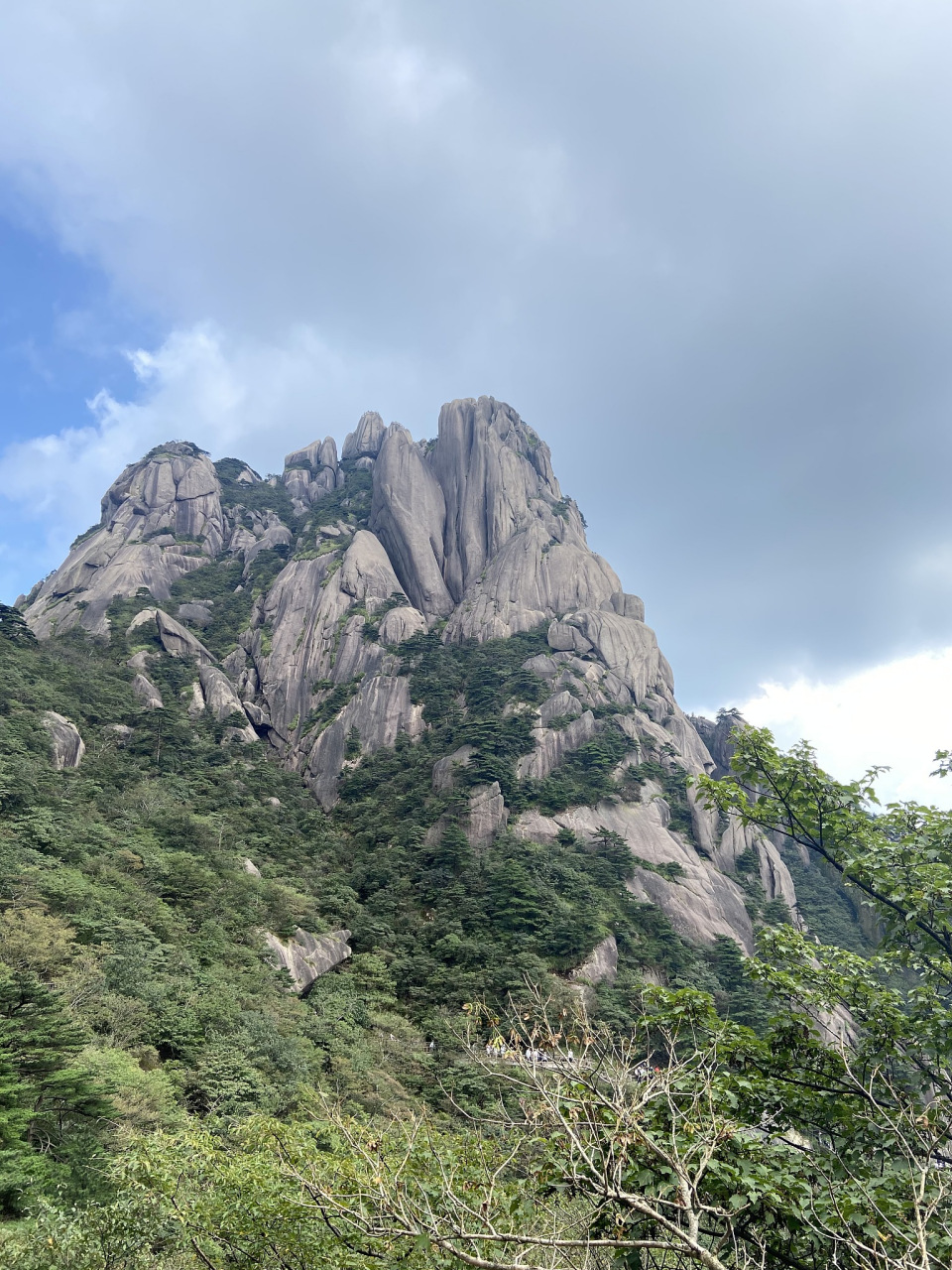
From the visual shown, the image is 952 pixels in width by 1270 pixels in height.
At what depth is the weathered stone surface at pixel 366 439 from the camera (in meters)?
79.9

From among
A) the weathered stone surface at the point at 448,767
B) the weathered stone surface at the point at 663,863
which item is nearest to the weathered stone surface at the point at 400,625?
the weathered stone surface at the point at 448,767

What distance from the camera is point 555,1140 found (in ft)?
11.7

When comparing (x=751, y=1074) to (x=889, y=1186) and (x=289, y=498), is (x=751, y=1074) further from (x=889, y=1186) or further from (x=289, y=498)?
(x=289, y=498)

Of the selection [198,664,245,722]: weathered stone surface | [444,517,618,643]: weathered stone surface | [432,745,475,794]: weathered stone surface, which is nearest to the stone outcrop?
[198,664,245,722]: weathered stone surface

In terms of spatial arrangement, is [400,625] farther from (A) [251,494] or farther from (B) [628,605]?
(A) [251,494]

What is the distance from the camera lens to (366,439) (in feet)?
265

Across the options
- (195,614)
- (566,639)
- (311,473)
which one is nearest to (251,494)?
(311,473)

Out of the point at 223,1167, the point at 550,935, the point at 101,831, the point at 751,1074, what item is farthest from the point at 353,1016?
the point at 751,1074

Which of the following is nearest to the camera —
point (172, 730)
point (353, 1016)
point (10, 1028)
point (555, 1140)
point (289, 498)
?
point (555, 1140)

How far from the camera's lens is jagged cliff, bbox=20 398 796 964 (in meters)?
38.6

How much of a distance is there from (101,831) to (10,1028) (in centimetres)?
1482

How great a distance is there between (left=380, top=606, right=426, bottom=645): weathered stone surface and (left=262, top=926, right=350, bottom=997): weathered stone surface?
2728 centimetres

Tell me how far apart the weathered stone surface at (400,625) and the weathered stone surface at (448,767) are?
13.2m

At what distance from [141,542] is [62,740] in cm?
3328
